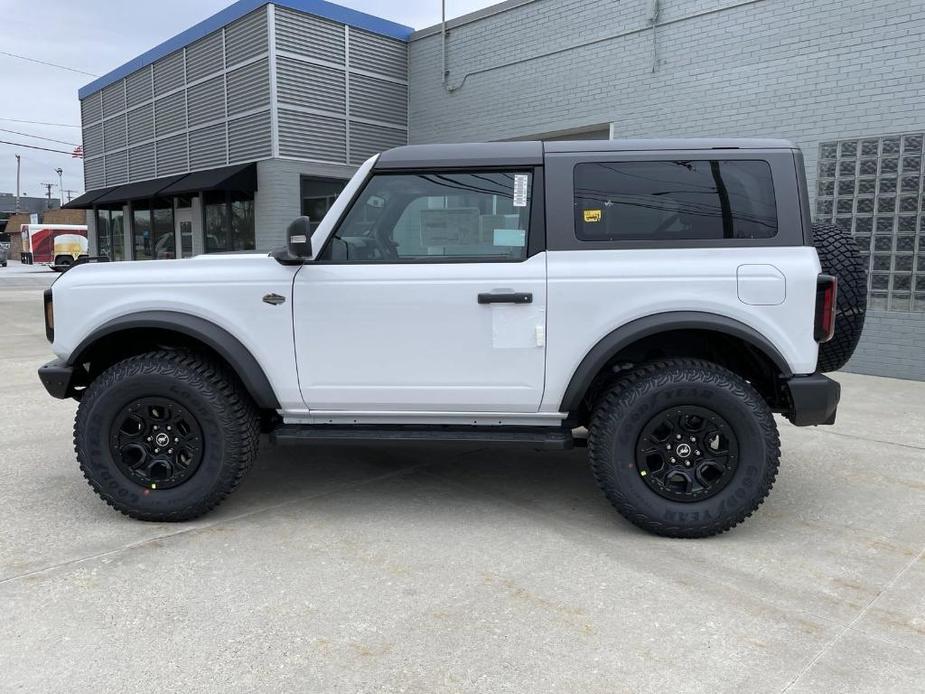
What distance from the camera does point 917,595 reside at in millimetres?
2904

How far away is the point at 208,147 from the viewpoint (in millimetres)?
15516

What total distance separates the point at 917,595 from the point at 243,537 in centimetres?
295

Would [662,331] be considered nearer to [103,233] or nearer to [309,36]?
[309,36]

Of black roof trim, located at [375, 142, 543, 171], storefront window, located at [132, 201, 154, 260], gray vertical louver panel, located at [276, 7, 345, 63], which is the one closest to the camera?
black roof trim, located at [375, 142, 543, 171]

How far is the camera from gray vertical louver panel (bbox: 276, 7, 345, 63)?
13.4 m

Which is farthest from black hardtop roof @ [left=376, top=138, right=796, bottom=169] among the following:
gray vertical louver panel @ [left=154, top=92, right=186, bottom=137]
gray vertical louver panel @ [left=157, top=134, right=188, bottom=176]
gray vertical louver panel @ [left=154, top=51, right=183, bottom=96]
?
gray vertical louver panel @ [left=154, top=51, right=183, bottom=96]

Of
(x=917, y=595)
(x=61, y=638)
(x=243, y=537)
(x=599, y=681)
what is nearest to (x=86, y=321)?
(x=243, y=537)

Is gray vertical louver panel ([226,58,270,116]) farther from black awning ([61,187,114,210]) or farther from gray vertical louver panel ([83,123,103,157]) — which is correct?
gray vertical louver panel ([83,123,103,157])

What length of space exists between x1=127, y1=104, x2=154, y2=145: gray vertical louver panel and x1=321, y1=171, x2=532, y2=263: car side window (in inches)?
652

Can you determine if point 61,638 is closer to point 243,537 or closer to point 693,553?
point 243,537

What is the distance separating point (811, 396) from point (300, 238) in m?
2.47

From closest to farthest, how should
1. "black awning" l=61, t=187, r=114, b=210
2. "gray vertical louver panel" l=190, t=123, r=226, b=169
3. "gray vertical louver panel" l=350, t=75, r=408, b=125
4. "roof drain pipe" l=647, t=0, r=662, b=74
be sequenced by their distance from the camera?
"roof drain pipe" l=647, t=0, r=662, b=74
"gray vertical louver panel" l=350, t=75, r=408, b=125
"gray vertical louver panel" l=190, t=123, r=226, b=169
"black awning" l=61, t=187, r=114, b=210

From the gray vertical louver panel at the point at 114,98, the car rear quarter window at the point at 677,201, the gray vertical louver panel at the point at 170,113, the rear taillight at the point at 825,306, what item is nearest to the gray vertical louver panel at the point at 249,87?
the gray vertical louver panel at the point at 170,113

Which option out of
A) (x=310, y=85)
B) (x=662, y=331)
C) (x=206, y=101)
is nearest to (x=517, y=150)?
(x=662, y=331)
